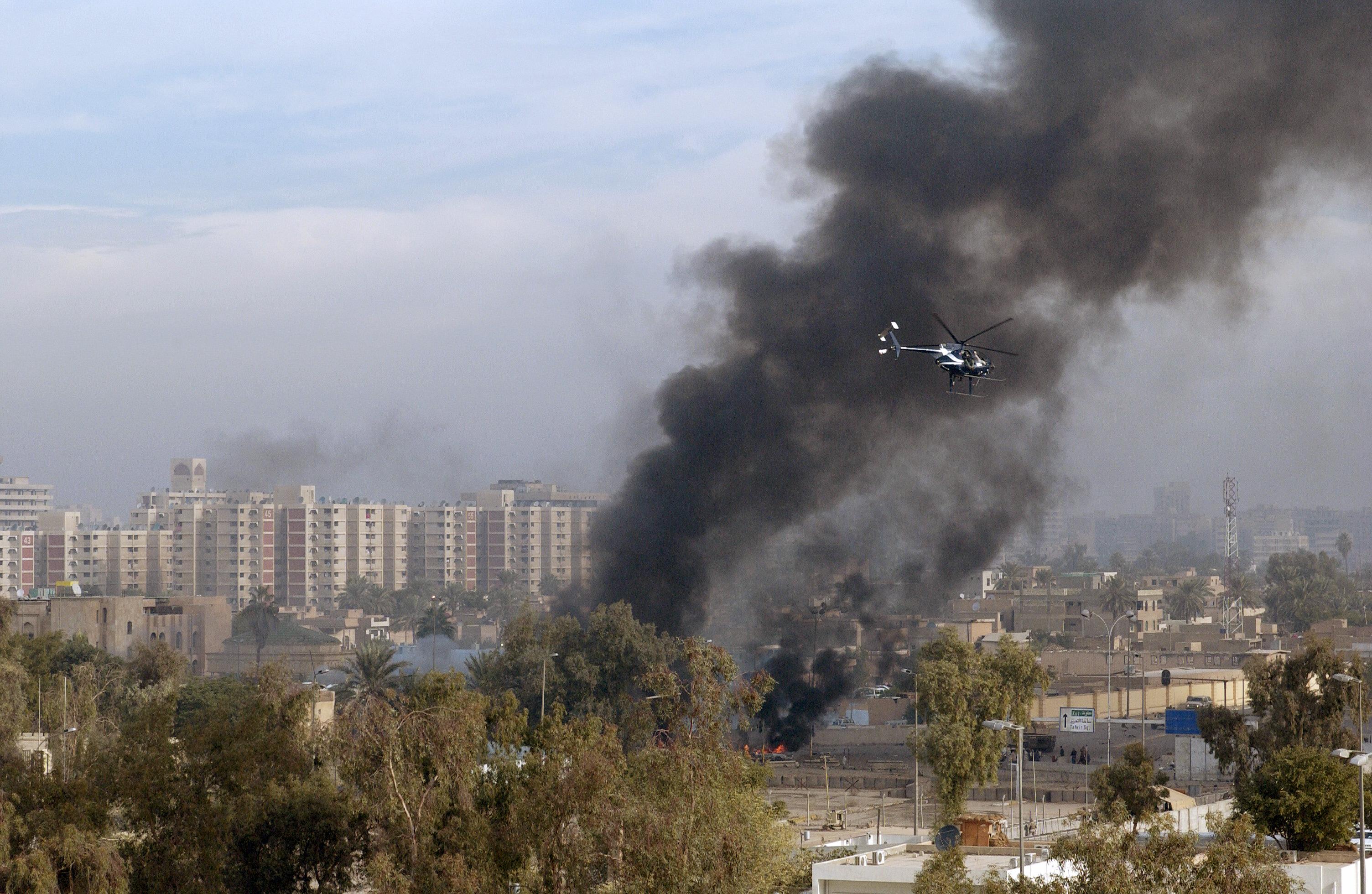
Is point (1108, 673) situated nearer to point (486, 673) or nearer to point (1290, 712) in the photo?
point (1290, 712)

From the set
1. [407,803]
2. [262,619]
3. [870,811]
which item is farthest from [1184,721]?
[262,619]

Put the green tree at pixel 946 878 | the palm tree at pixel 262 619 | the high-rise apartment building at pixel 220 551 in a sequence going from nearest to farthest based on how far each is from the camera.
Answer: the green tree at pixel 946 878
the palm tree at pixel 262 619
the high-rise apartment building at pixel 220 551

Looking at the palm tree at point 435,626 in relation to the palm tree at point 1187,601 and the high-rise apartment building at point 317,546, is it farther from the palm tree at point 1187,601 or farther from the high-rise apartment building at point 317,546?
the palm tree at point 1187,601

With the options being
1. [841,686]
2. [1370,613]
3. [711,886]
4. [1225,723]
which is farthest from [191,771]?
[1370,613]

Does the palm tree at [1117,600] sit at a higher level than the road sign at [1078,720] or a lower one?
higher

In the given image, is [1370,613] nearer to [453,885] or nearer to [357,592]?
[357,592]

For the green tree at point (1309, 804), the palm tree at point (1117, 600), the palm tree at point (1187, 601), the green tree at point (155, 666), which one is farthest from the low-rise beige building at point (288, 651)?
the green tree at point (1309, 804)
